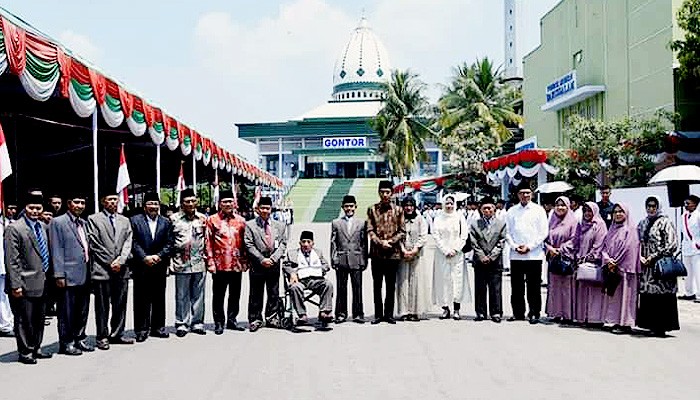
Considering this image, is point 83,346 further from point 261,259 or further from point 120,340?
point 261,259

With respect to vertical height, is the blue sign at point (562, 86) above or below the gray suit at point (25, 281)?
above

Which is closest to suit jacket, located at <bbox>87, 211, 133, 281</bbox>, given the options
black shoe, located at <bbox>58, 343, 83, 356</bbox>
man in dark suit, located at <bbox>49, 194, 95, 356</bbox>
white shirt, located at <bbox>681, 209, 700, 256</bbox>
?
man in dark suit, located at <bbox>49, 194, 95, 356</bbox>

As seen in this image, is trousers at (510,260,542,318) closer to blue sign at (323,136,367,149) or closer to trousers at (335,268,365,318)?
trousers at (335,268,365,318)

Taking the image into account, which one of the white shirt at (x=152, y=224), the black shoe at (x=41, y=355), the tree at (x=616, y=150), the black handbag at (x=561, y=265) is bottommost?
the black shoe at (x=41, y=355)

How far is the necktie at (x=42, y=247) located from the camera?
7.55 m

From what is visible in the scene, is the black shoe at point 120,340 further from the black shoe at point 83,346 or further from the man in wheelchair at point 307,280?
the man in wheelchair at point 307,280

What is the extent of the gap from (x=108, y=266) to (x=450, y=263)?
4.40 meters

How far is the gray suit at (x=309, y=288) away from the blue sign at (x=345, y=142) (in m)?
53.1

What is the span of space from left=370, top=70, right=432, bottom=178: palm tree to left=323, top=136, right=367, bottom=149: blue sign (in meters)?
15.8

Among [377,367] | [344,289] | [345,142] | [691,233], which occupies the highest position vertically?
[345,142]

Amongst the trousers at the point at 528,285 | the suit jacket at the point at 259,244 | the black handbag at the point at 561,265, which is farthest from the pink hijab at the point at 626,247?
the suit jacket at the point at 259,244

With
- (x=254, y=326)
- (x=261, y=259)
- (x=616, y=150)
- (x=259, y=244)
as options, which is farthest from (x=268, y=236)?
(x=616, y=150)

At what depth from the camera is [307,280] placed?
9.48 metres

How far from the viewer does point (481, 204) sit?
34.3 feet
